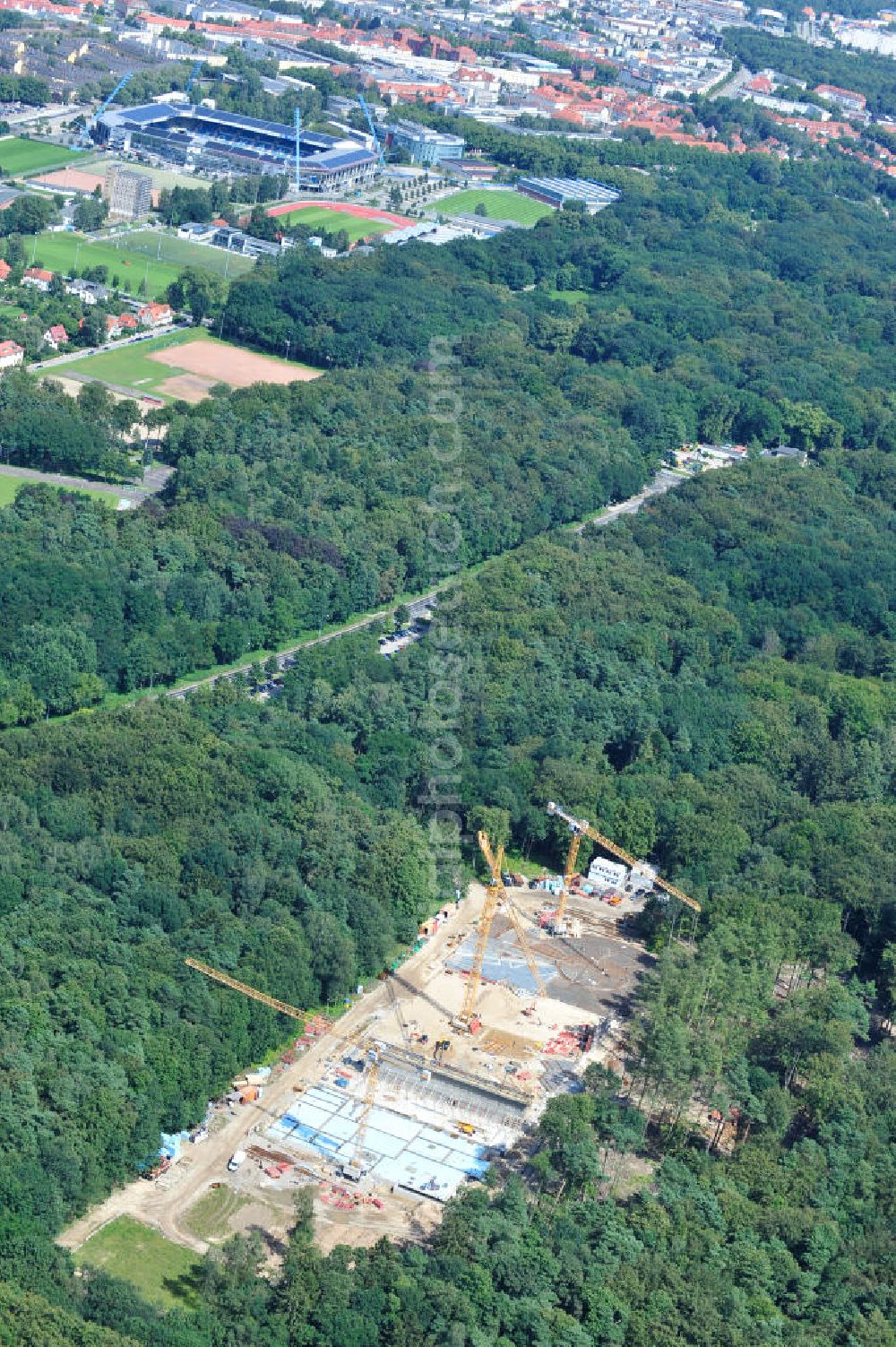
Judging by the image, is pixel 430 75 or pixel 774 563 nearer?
pixel 774 563

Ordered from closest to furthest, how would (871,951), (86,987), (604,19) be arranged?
1. (86,987)
2. (871,951)
3. (604,19)

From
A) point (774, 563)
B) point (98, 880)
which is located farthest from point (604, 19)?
point (98, 880)

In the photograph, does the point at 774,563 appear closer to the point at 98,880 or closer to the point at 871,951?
the point at 871,951

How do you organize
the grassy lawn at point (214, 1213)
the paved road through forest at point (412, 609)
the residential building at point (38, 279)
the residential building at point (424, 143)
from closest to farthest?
the grassy lawn at point (214, 1213)
the paved road through forest at point (412, 609)
the residential building at point (38, 279)
the residential building at point (424, 143)

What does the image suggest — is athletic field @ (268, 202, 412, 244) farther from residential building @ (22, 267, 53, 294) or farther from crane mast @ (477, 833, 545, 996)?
crane mast @ (477, 833, 545, 996)

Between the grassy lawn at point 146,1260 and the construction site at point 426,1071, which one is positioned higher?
the grassy lawn at point 146,1260

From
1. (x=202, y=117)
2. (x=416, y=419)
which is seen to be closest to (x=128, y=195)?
(x=202, y=117)

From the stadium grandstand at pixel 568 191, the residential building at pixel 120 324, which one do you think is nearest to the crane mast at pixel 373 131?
the stadium grandstand at pixel 568 191

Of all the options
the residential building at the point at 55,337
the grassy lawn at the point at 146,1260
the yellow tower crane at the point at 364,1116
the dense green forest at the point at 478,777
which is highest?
the dense green forest at the point at 478,777

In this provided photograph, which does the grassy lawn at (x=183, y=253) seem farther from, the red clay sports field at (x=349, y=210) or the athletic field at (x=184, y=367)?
the red clay sports field at (x=349, y=210)
